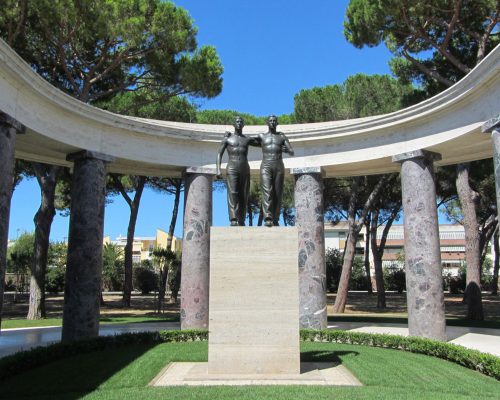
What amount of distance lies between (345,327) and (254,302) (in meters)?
8.12

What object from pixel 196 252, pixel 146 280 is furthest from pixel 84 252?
pixel 146 280

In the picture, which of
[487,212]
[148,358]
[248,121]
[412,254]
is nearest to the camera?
[148,358]

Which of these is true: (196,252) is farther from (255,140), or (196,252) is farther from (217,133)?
(255,140)

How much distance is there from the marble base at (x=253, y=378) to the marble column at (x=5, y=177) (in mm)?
3949

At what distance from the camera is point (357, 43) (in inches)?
770

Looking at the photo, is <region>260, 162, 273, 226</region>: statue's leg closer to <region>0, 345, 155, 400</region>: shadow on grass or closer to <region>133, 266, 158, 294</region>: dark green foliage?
<region>0, 345, 155, 400</region>: shadow on grass

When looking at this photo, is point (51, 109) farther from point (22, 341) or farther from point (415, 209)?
point (415, 209)

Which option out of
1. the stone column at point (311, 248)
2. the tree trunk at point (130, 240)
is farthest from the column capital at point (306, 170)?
the tree trunk at point (130, 240)

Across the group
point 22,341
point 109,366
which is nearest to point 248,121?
point 22,341

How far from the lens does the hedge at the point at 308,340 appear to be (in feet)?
28.8

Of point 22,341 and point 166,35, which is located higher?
point 166,35

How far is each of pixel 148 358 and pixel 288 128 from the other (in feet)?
28.6

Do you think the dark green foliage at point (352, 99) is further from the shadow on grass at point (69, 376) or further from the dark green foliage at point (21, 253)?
the dark green foliage at point (21, 253)

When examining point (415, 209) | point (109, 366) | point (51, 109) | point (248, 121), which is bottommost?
point (109, 366)
